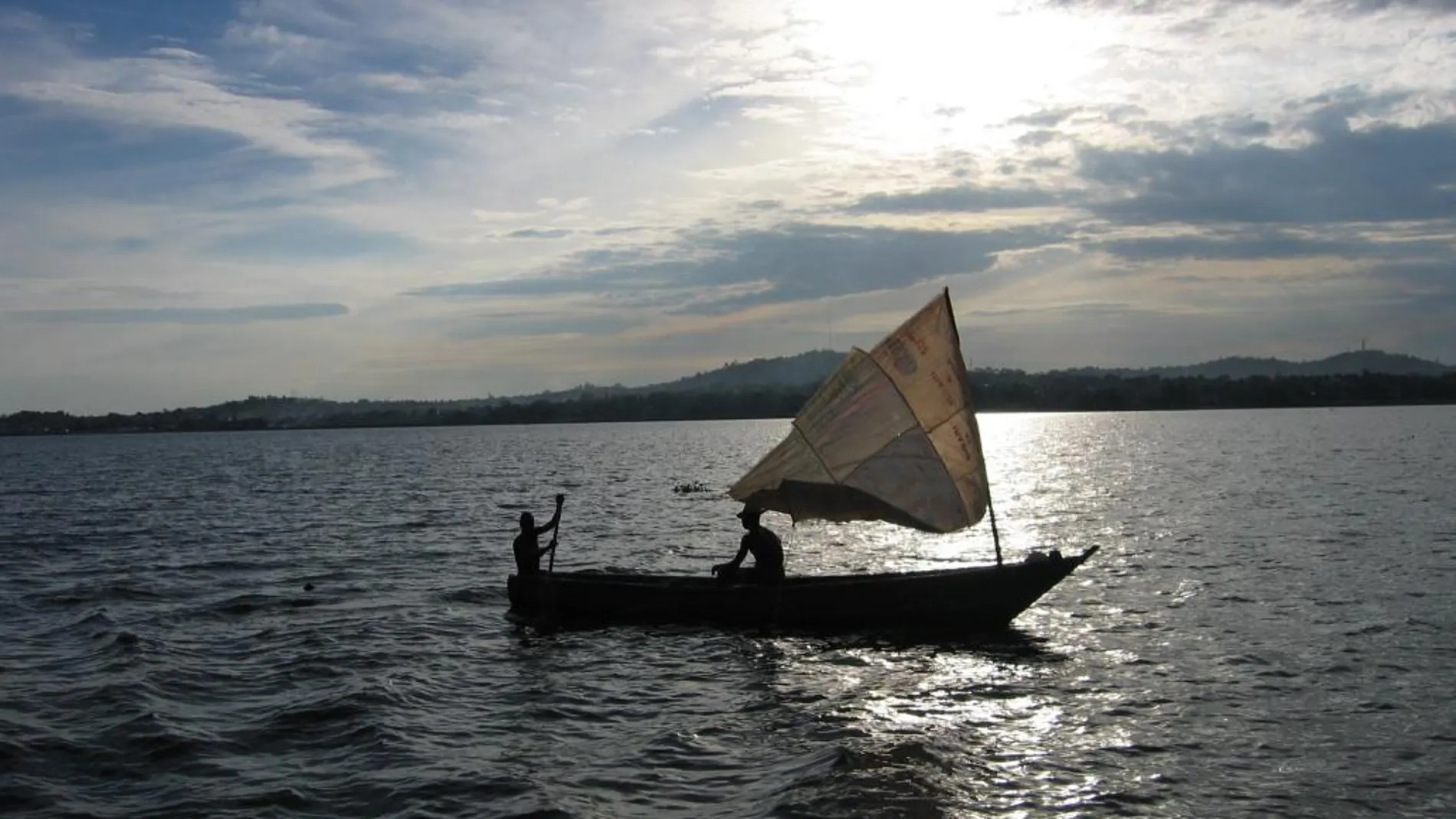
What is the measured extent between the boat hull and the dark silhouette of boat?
0.03 meters

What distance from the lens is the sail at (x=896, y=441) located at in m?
22.8

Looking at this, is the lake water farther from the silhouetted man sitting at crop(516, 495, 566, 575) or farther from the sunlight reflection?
the silhouetted man sitting at crop(516, 495, 566, 575)

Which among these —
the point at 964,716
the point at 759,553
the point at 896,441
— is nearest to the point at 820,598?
the point at 759,553

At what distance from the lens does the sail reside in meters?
22.8

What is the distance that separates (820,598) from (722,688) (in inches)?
167

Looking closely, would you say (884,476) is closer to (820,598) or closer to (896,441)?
(896,441)

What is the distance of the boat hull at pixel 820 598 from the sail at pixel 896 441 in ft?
4.33

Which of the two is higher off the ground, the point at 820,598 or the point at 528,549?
the point at 528,549

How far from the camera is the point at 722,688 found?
62.3ft

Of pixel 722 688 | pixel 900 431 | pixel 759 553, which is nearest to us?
pixel 722 688

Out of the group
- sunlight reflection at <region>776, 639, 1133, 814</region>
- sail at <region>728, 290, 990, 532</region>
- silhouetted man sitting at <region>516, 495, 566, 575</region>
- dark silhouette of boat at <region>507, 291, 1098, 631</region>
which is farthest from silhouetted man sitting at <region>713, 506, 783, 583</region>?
silhouetted man sitting at <region>516, 495, 566, 575</region>

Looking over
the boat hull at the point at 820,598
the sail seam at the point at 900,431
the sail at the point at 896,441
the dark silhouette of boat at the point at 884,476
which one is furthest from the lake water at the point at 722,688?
the sail seam at the point at 900,431

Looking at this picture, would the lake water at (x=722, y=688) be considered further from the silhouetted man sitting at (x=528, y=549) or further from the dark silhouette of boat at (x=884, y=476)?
the silhouetted man sitting at (x=528, y=549)

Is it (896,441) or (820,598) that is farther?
(896,441)
